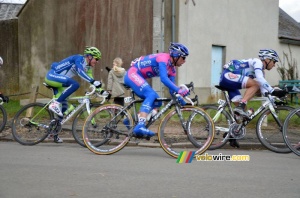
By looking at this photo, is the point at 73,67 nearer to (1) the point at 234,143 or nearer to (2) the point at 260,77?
(1) the point at 234,143

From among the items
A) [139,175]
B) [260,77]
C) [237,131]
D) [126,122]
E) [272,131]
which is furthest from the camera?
[237,131]

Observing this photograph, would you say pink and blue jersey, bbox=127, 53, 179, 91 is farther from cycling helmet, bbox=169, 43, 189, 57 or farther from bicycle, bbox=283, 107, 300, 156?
bicycle, bbox=283, 107, 300, 156

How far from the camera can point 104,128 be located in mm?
8492

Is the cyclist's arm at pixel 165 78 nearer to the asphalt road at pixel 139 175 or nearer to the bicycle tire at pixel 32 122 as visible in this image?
the asphalt road at pixel 139 175

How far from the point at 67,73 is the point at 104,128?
1795 mm

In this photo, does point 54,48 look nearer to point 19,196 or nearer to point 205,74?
point 205,74

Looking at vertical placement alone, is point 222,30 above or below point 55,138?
above

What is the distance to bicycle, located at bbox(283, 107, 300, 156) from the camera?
8.12m

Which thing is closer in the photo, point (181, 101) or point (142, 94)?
point (181, 101)

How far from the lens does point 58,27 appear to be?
20.5 meters

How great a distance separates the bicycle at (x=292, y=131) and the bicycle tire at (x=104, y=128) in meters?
2.58

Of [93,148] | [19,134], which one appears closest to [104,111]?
[93,148]

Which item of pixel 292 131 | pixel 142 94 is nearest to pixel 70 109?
pixel 142 94

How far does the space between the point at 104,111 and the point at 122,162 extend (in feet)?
3.95
